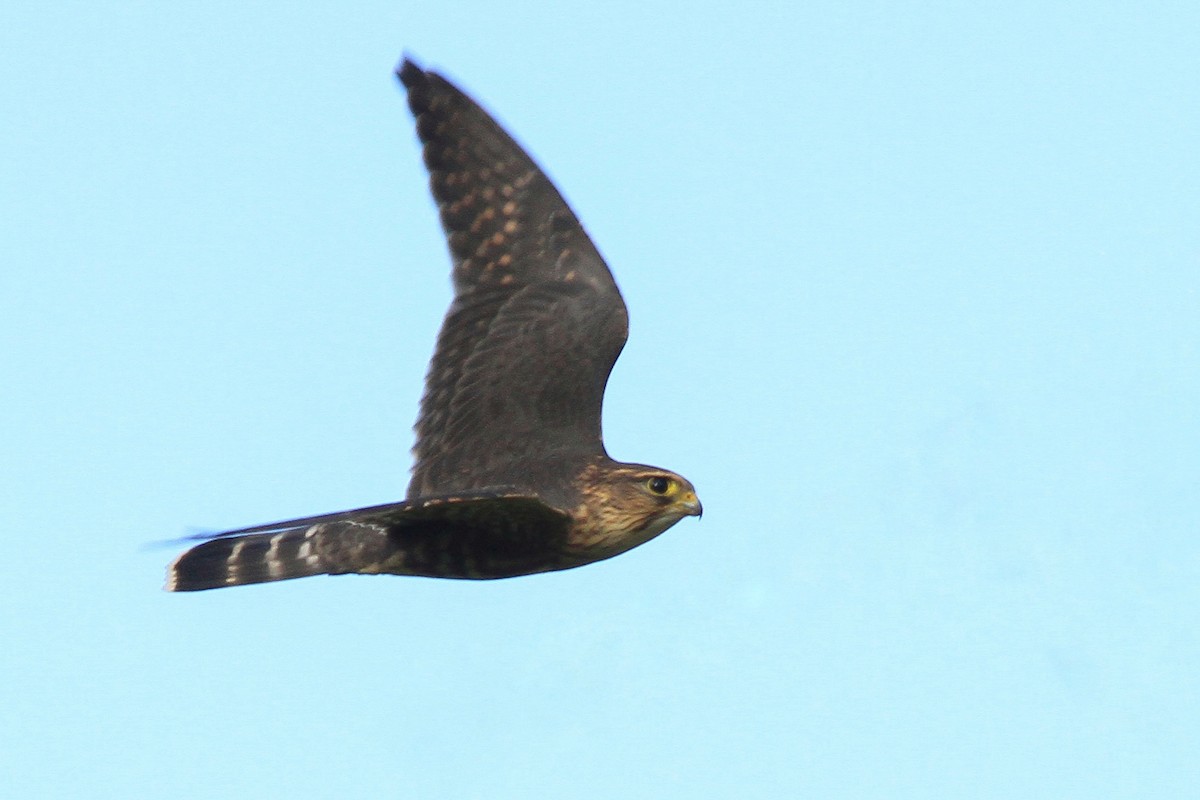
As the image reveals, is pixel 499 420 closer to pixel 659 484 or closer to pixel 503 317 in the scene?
pixel 503 317

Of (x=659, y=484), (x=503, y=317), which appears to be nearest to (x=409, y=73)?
(x=503, y=317)

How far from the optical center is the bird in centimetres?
994

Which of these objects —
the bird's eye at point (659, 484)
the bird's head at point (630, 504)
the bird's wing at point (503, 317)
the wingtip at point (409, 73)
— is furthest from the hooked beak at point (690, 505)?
the wingtip at point (409, 73)

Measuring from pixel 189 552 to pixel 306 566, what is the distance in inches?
30.7

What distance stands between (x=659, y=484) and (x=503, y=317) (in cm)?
187

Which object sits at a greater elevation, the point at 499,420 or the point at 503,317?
the point at 503,317

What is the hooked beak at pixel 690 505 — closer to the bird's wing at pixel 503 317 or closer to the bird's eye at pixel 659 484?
the bird's eye at pixel 659 484

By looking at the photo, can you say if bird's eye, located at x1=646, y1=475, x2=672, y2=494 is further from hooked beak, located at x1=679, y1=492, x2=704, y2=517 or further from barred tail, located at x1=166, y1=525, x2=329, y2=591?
barred tail, located at x1=166, y1=525, x2=329, y2=591

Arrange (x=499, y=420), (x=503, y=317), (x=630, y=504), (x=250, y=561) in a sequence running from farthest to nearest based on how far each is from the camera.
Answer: (x=503, y=317) → (x=499, y=420) → (x=630, y=504) → (x=250, y=561)

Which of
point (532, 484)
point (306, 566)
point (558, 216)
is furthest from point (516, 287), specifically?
point (306, 566)

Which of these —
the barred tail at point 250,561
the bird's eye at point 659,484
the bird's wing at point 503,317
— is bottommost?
the barred tail at point 250,561

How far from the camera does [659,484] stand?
10.4 m

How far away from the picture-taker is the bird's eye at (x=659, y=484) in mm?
10359

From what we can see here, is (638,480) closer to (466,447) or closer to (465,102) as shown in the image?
(466,447)
